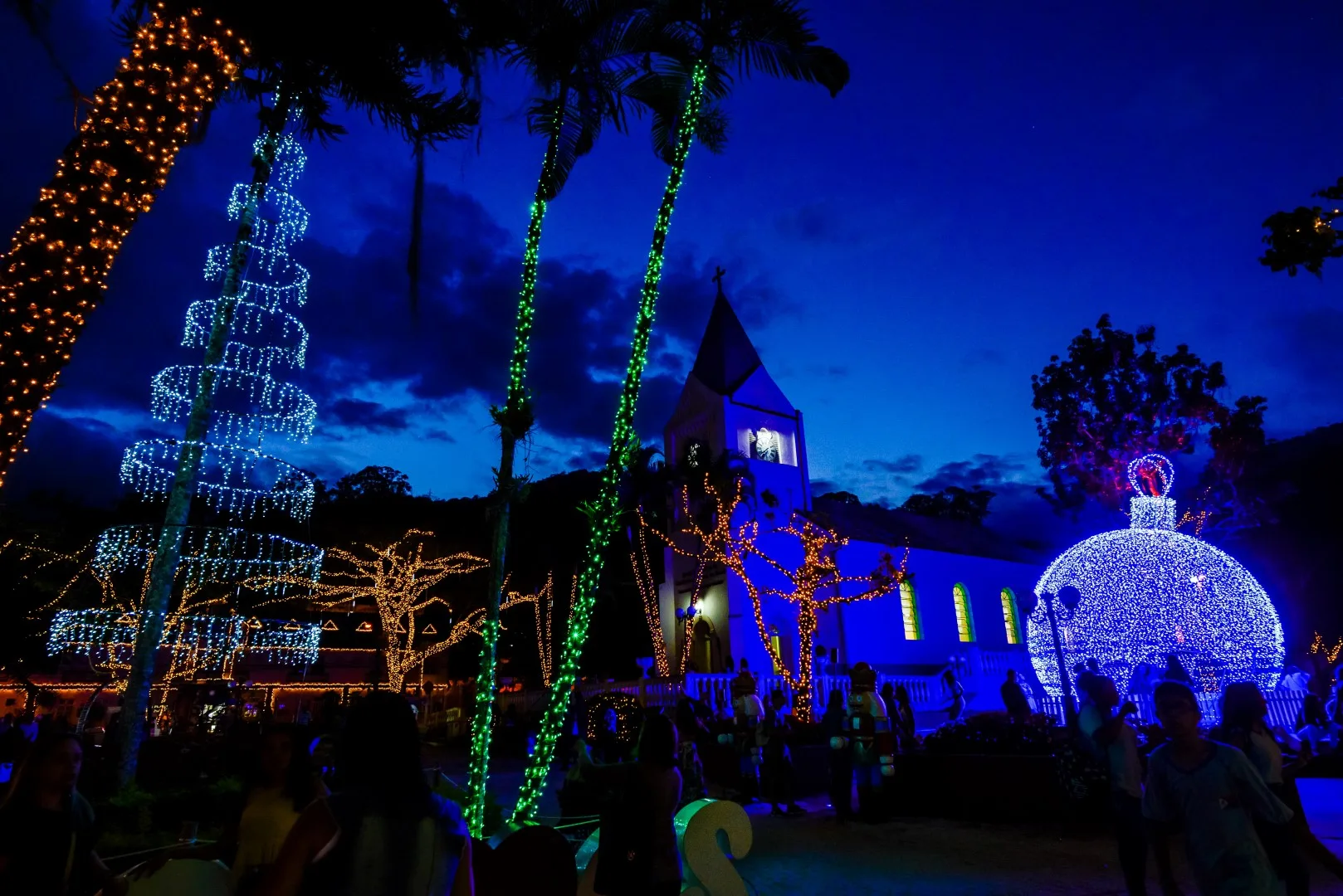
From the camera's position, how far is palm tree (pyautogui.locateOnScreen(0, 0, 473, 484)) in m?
5.26

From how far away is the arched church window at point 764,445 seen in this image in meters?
25.6

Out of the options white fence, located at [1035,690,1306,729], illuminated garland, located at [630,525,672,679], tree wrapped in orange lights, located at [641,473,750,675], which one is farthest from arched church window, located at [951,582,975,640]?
white fence, located at [1035,690,1306,729]

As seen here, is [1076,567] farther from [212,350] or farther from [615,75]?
[212,350]

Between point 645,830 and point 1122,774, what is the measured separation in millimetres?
4051

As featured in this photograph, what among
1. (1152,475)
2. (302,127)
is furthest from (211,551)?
(1152,475)

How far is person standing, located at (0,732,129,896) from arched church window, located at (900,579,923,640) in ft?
87.4

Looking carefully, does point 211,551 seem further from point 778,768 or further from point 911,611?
point 911,611

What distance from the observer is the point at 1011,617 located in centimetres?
3250

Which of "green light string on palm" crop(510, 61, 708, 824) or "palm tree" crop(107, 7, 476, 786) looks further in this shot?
"palm tree" crop(107, 7, 476, 786)

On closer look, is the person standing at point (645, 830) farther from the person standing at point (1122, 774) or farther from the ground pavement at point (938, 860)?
the person standing at point (1122, 774)

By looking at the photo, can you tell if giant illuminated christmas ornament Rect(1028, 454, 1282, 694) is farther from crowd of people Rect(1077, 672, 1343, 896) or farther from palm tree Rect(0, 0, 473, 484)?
palm tree Rect(0, 0, 473, 484)

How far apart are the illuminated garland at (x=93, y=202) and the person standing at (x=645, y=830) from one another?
16.4 ft

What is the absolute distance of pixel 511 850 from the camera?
3.88 m

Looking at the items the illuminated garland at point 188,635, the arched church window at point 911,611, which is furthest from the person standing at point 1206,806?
the arched church window at point 911,611
